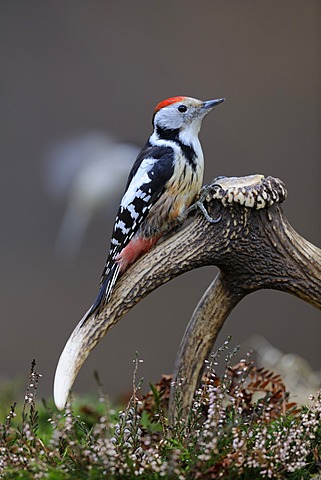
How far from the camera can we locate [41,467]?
1031mm

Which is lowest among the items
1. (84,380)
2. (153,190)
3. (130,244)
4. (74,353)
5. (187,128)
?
(84,380)

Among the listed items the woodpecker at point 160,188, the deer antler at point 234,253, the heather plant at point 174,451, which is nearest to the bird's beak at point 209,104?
the woodpecker at point 160,188

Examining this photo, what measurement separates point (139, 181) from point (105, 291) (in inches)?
9.0

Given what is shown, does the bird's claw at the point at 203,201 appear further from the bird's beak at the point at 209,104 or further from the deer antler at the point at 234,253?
the bird's beak at the point at 209,104

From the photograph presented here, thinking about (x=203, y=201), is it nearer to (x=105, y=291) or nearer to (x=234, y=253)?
(x=234, y=253)

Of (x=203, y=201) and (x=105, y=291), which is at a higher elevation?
(x=203, y=201)

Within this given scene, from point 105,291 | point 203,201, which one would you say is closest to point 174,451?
point 105,291

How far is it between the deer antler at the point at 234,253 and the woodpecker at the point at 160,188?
3 centimetres

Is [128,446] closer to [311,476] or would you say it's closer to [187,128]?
[311,476]

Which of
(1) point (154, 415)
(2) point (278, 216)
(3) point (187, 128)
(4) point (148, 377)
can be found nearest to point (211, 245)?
(2) point (278, 216)

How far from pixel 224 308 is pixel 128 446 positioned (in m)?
0.42

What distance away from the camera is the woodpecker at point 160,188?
1.38 metres

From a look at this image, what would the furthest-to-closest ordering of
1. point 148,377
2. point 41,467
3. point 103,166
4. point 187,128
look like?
point 148,377 < point 103,166 < point 187,128 < point 41,467

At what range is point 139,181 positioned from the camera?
4.53 feet
